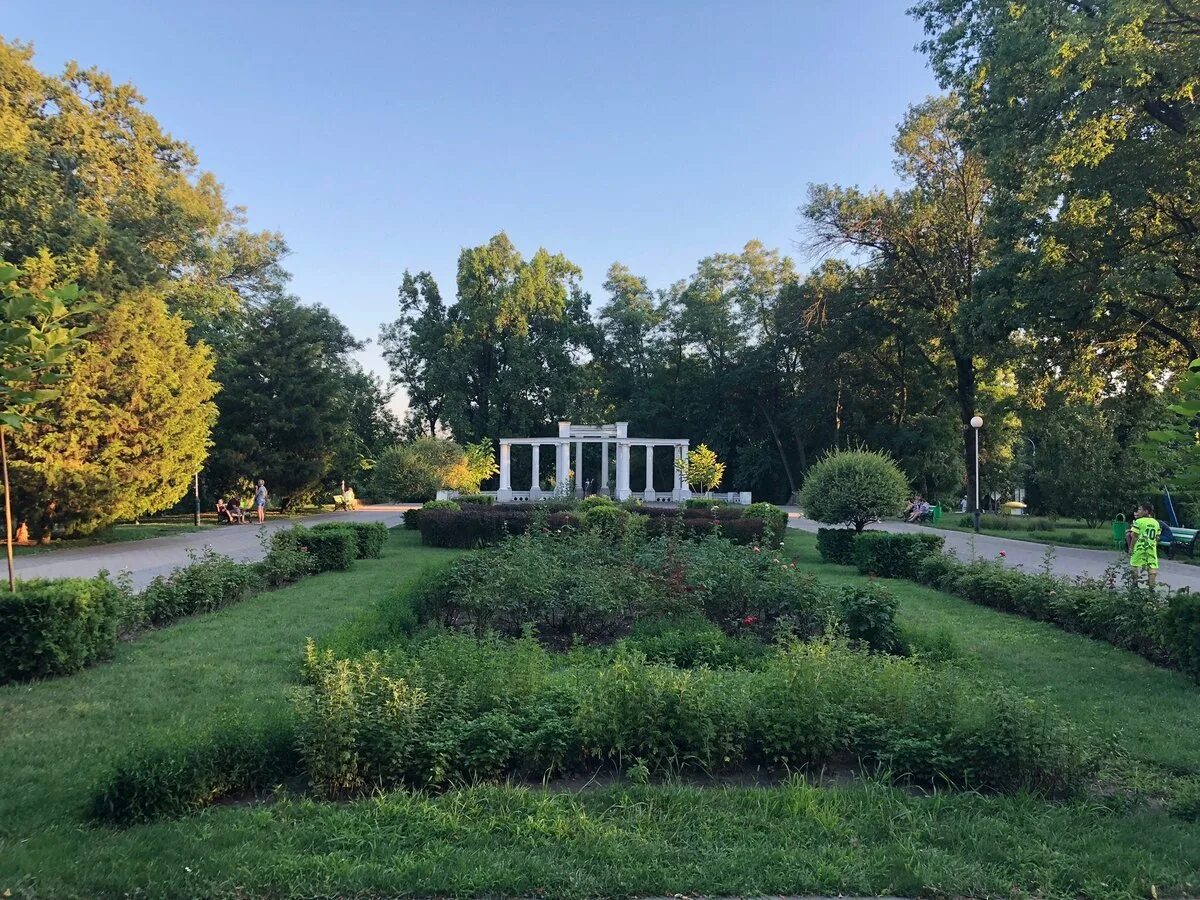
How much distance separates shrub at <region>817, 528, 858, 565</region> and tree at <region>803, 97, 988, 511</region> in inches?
707

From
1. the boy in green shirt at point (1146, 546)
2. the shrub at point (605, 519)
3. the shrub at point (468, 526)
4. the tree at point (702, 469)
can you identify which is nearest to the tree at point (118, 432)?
the shrub at point (468, 526)

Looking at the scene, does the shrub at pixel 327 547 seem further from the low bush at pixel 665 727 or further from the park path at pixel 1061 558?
the park path at pixel 1061 558

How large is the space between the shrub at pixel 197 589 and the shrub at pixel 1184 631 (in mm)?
10306

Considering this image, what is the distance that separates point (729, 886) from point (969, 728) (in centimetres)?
190

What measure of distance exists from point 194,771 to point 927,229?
114 ft

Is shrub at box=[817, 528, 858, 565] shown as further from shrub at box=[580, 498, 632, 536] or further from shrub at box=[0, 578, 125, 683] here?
shrub at box=[0, 578, 125, 683]

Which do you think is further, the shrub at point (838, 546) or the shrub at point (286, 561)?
the shrub at point (838, 546)

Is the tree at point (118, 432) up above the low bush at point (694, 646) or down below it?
above

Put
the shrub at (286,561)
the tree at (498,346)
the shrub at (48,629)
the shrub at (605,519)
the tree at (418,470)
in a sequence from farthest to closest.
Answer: the tree at (498,346) < the tree at (418,470) < the shrub at (605,519) < the shrub at (286,561) < the shrub at (48,629)

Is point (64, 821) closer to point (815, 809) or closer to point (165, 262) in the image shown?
point (815, 809)

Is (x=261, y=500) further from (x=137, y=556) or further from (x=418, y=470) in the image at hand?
(x=137, y=556)

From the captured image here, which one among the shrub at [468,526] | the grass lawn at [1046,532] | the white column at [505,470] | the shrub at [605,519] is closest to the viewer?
the shrub at [605,519]

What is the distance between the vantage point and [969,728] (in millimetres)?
4117

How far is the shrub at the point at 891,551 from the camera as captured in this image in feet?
45.5
